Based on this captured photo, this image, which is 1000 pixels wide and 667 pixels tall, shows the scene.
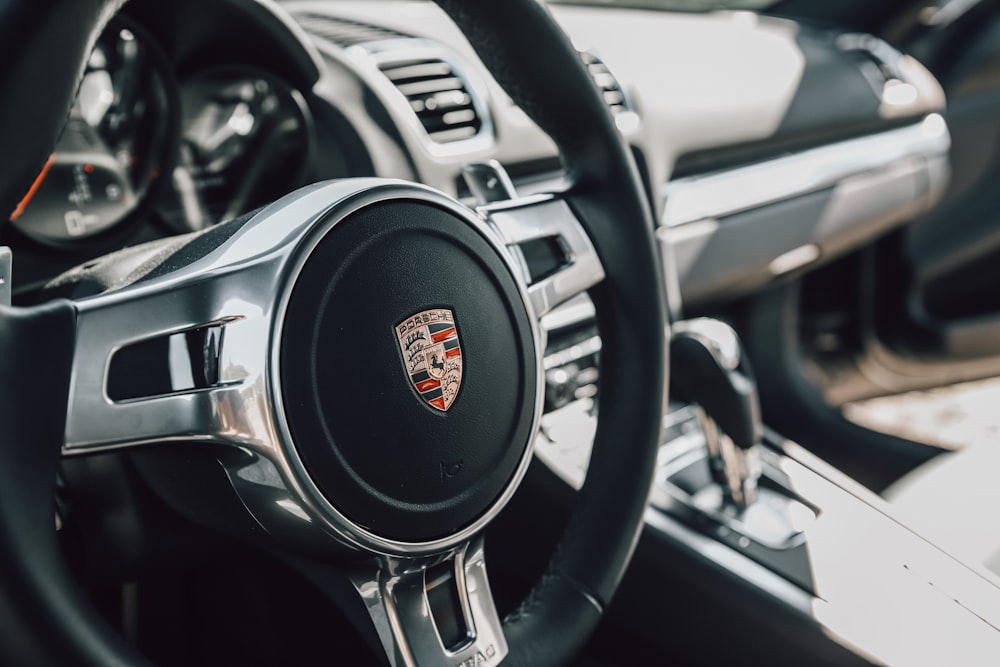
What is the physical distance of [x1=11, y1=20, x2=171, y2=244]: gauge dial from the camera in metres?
0.99

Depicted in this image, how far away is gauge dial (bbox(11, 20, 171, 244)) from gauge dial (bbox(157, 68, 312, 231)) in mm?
48

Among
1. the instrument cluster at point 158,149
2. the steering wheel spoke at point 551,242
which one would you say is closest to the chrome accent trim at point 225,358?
the steering wheel spoke at point 551,242

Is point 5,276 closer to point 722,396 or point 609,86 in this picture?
point 722,396

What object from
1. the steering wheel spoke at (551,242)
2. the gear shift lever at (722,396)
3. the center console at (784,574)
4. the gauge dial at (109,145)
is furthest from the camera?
the gear shift lever at (722,396)

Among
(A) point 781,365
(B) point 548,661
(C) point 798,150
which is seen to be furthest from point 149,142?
(A) point 781,365

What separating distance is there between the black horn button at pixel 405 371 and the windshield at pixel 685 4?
1322 mm

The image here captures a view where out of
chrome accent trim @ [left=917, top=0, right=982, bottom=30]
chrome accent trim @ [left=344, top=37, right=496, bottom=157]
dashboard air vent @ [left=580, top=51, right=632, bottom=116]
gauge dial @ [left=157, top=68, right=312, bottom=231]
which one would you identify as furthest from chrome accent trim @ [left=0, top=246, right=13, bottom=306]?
chrome accent trim @ [left=917, top=0, right=982, bottom=30]

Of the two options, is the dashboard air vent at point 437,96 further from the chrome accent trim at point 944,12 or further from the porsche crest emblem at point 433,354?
the chrome accent trim at point 944,12

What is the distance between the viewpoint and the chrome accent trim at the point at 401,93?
122 centimetres

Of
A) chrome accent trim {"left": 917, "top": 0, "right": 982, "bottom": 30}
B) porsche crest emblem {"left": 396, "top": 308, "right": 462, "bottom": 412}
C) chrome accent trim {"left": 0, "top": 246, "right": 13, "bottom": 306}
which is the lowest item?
chrome accent trim {"left": 917, "top": 0, "right": 982, "bottom": 30}

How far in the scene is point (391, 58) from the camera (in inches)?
52.0

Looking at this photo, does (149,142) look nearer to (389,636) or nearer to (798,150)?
(389,636)

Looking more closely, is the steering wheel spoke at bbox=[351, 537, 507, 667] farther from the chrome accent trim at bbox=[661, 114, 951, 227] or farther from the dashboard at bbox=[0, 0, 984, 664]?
the chrome accent trim at bbox=[661, 114, 951, 227]

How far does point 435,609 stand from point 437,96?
29.7 inches
